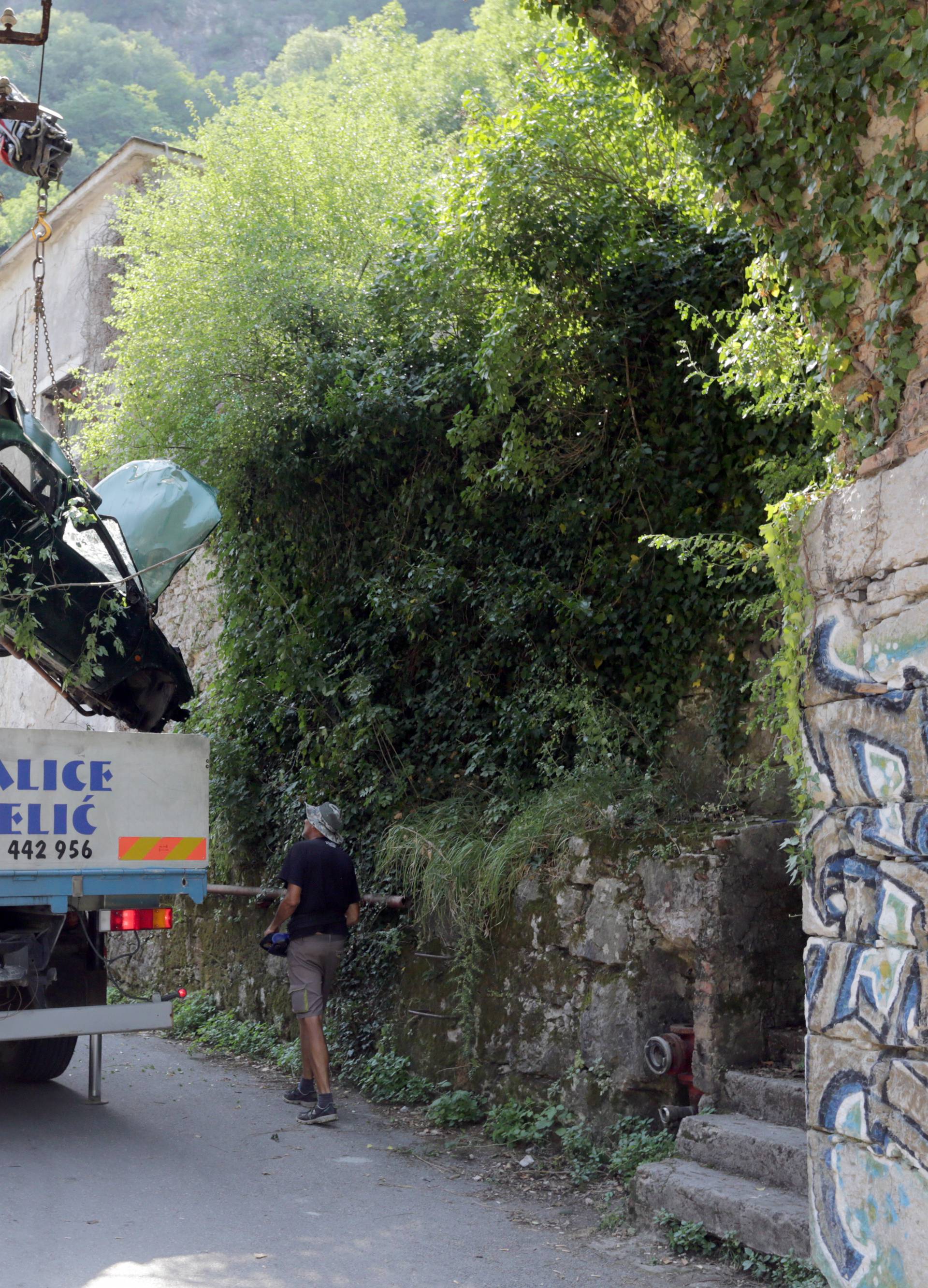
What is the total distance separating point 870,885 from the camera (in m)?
3.68

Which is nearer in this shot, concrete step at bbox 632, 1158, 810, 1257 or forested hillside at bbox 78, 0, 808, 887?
concrete step at bbox 632, 1158, 810, 1257

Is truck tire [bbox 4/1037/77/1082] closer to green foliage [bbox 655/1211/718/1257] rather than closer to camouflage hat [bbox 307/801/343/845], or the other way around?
camouflage hat [bbox 307/801/343/845]

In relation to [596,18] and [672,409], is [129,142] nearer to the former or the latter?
[672,409]

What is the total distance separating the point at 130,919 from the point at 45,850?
2.41 ft

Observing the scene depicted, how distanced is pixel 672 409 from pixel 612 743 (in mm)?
2165

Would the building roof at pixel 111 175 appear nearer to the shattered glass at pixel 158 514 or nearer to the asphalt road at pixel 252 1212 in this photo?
the shattered glass at pixel 158 514

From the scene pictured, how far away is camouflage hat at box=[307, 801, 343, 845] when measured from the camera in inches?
288

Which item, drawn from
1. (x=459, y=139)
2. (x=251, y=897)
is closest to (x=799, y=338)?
(x=251, y=897)

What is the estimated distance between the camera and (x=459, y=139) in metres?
14.7

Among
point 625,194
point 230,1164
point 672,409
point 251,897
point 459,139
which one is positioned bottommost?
point 230,1164

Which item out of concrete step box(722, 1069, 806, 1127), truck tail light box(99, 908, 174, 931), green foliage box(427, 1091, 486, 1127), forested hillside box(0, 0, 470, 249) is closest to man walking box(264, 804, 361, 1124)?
green foliage box(427, 1091, 486, 1127)

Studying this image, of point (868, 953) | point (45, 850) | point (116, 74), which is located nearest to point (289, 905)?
point (45, 850)

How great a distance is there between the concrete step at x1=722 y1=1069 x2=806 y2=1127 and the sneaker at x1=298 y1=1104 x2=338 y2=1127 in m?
2.45

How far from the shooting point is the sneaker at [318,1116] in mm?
6676
